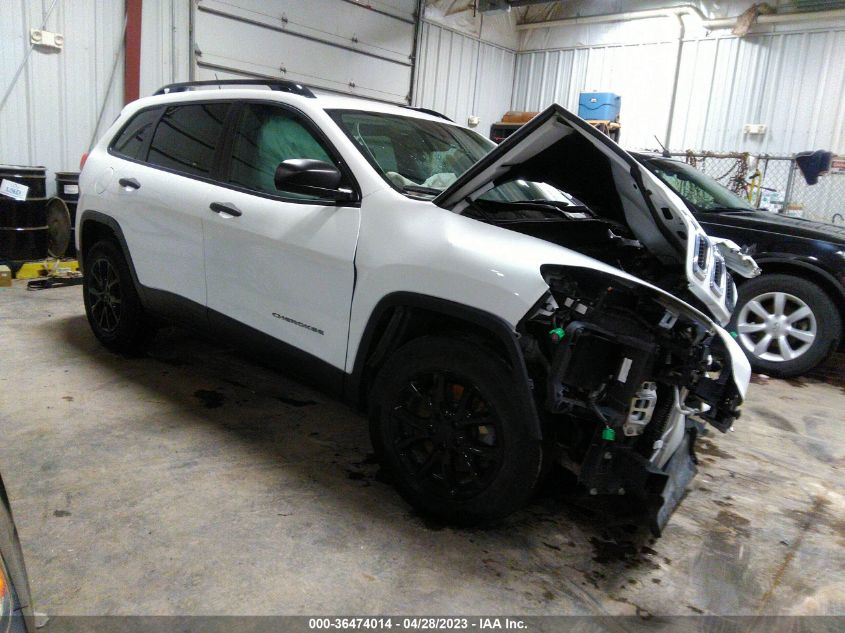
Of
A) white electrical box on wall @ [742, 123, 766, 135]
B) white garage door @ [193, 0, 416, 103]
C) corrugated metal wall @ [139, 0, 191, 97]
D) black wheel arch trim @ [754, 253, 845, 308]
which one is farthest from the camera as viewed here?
white electrical box on wall @ [742, 123, 766, 135]

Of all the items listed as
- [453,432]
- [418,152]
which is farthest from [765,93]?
[453,432]

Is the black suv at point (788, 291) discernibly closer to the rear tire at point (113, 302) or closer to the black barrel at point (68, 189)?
the rear tire at point (113, 302)

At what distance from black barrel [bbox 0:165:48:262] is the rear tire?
2983 millimetres

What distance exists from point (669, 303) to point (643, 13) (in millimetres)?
11184

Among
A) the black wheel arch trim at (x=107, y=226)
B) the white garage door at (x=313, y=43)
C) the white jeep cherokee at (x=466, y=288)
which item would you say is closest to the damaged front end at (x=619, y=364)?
the white jeep cherokee at (x=466, y=288)

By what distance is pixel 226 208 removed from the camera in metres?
2.93

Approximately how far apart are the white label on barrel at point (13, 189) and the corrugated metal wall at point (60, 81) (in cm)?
81

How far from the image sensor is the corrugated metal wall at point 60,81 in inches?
256

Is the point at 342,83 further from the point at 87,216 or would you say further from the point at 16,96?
the point at 87,216

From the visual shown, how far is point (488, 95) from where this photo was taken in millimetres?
12820

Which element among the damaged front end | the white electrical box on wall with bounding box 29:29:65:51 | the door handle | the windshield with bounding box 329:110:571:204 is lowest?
the damaged front end

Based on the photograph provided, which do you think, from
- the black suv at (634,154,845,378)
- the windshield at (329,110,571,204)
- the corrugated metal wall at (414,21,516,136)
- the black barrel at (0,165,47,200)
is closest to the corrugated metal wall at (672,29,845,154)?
the corrugated metal wall at (414,21,516,136)

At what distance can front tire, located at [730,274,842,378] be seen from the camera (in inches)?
181

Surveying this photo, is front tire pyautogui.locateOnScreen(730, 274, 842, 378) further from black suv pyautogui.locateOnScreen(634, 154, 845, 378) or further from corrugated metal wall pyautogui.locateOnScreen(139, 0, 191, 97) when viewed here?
corrugated metal wall pyautogui.locateOnScreen(139, 0, 191, 97)
